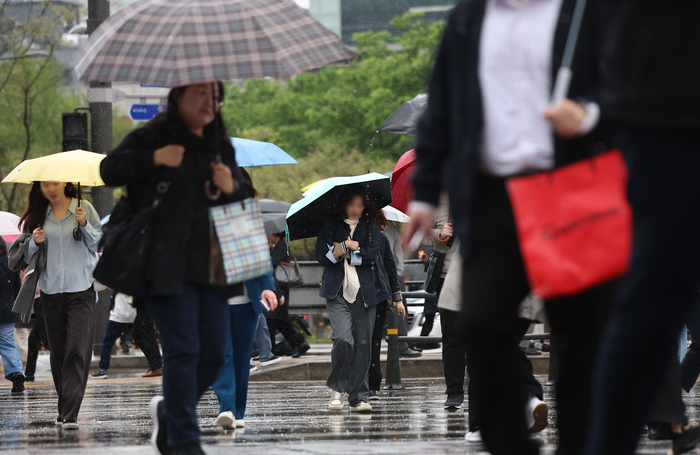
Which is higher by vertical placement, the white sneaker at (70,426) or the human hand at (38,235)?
the human hand at (38,235)

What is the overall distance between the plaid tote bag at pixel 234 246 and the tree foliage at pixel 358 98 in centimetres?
2948

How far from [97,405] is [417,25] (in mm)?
28422

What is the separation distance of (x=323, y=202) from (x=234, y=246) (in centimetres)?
502

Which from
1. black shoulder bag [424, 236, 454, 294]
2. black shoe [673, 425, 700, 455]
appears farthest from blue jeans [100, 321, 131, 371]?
black shoe [673, 425, 700, 455]

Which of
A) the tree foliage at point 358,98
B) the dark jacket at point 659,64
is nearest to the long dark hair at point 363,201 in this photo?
the dark jacket at point 659,64

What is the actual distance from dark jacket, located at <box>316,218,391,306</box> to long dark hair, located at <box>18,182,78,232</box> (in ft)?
7.70

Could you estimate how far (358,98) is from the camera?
3678 centimetres

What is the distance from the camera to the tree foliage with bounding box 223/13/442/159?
118 ft

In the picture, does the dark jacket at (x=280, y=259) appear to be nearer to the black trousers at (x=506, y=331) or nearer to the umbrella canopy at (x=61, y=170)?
the umbrella canopy at (x=61, y=170)

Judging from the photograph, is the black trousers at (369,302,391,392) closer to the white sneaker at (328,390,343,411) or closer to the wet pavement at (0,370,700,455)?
the wet pavement at (0,370,700,455)

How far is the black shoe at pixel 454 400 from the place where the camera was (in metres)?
9.02

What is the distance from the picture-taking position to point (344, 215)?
9844 mm

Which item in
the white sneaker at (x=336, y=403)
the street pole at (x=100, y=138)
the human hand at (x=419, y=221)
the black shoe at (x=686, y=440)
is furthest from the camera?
the street pole at (x=100, y=138)

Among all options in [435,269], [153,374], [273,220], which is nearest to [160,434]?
[435,269]
